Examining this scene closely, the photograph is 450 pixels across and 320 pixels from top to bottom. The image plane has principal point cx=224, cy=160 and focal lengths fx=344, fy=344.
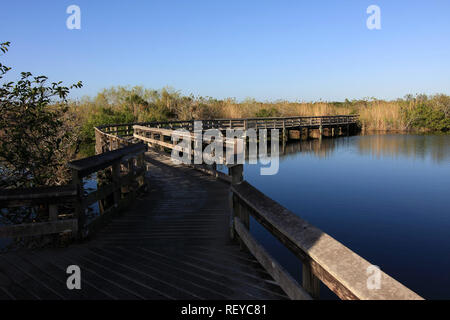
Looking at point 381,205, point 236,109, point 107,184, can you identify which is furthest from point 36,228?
point 236,109

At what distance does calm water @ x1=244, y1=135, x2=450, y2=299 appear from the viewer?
7242 mm

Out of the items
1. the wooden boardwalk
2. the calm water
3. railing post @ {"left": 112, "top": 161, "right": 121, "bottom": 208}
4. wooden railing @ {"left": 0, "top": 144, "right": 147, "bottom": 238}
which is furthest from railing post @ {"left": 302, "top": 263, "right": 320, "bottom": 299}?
railing post @ {"left": 112, "top": 161, "right": 121, "bottom": 208}

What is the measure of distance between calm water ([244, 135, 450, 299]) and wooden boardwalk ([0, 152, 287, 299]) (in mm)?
2763

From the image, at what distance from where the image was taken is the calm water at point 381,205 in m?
7.24

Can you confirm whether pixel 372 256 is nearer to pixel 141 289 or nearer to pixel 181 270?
pixel 181 270

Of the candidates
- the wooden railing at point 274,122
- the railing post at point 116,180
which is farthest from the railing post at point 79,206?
the wooden railing at point 274,122

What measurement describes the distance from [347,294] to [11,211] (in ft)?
30.4

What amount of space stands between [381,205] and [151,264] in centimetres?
943

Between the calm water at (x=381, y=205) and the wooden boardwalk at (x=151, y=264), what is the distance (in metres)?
2.76

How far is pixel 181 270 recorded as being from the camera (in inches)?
145

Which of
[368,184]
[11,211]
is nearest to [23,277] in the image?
[11,211]

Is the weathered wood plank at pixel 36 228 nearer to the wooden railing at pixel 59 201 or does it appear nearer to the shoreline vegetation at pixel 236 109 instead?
the wooden railing at pixel 59 201

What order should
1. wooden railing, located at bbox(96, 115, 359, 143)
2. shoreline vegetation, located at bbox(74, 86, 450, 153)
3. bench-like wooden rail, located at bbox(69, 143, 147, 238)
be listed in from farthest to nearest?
shoreline vegetation, located at bbox(74, 86, 450, 153) → wooden railing, located at bbox(96, 115, 359, 143) → bench-like wooden rail, located at bbox(69, 143, 147, 238)

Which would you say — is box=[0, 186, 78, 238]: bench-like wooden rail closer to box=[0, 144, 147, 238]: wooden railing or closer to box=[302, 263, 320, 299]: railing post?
box=[0, 144, 147, 238]: wooden railing
